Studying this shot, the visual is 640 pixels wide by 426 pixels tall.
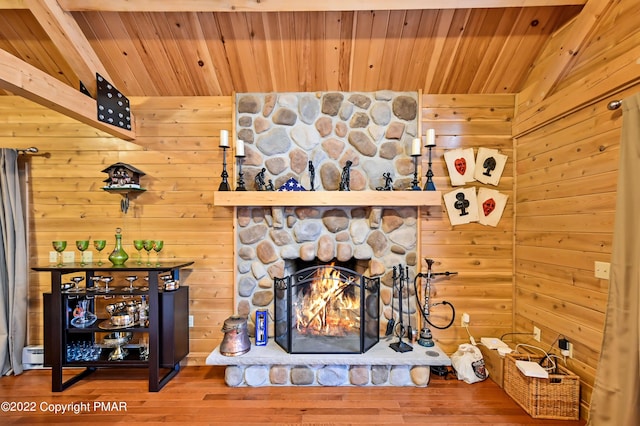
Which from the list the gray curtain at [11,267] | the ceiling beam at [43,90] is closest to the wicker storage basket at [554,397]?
the ceiling beam at [43,90]

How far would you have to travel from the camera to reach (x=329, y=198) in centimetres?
251

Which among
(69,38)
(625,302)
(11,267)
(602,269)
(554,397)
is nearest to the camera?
(625,302)

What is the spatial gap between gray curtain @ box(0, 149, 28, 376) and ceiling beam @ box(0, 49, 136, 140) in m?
1.02

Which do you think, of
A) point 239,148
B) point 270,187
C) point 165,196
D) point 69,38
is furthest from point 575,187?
point 69,38

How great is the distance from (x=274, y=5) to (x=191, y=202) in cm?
177

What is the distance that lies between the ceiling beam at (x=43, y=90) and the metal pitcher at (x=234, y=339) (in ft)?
6.31

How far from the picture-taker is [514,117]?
272 centimetres

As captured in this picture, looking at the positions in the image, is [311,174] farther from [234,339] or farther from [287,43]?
[234,339]

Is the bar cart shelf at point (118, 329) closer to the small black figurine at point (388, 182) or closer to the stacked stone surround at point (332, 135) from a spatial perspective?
the stacked stone surround at point (332, 135)

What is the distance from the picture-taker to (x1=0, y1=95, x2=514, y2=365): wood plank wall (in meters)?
2.75

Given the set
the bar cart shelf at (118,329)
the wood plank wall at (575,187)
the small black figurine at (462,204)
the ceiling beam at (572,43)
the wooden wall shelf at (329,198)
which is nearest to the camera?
the wood plank wall at (575,187)

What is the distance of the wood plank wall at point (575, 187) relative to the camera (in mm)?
1833

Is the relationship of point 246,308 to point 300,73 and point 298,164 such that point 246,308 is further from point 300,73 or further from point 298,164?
point 300,73

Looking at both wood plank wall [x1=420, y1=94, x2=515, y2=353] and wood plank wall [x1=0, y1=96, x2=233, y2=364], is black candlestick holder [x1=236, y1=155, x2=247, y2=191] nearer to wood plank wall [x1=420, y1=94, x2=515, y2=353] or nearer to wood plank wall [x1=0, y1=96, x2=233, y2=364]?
wood plank wall [x1=0, y1=96, x2=233, y2=364]
